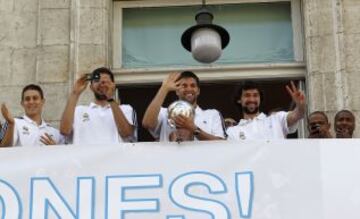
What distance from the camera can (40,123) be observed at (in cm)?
731

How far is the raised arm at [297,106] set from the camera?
6727 millimetres

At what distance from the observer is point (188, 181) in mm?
6469

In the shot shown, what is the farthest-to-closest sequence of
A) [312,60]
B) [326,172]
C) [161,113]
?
[312,60] < [161,113] < [326,172]

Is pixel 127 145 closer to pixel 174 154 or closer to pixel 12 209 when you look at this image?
pixel 174 154

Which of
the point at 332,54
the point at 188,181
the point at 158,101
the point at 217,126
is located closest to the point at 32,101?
the point at 158,101

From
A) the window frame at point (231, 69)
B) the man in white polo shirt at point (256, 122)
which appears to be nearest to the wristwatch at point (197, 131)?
the man in white polo shirt at point (256, 122)

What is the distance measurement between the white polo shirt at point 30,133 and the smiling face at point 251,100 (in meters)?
1.37

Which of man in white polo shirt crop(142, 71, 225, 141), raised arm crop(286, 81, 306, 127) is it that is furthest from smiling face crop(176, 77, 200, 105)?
raised arm crop(286, 81, 306, 127)

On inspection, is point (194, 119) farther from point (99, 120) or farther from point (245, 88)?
point (99, 120)

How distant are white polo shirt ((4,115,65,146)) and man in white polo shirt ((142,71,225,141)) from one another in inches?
30.4

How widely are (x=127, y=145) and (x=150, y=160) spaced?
20cm

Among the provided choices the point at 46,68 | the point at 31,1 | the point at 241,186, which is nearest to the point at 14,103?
the point at 46,68

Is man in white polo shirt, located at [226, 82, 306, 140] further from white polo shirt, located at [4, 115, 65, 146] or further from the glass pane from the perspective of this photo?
the glass pane

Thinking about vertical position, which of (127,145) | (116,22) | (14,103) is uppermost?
(116,22)
